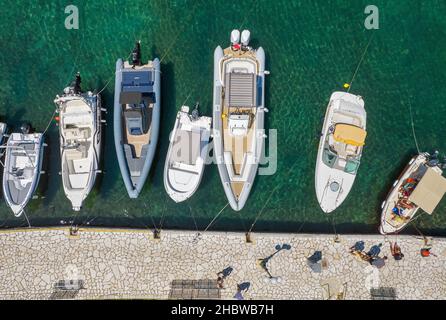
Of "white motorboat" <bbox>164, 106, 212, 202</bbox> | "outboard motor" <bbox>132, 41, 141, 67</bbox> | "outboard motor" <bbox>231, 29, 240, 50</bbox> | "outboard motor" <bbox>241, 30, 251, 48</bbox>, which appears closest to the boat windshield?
"white motorboat" <bbox>164, 106, 212, 202</bbox>

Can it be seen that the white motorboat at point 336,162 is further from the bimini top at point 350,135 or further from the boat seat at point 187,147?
the boat seat at point 187,147

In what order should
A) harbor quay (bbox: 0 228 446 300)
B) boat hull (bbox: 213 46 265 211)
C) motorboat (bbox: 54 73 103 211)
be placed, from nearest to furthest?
1. harbor quay (bbox: 0 228 446 300)
2. boat hull (bbox: 213 46 265 211)
3. motorboat (bbox: 54 73 103 211)

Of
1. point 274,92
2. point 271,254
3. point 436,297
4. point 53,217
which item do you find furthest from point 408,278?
point 53,217

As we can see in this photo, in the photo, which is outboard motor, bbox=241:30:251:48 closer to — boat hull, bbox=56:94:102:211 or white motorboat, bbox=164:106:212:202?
white motorboat, bbox=164:106:212:202

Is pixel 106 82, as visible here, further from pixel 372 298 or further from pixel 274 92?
pixel 372 298

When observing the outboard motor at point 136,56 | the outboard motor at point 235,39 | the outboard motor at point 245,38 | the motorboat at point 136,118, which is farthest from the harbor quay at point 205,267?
the outboard motor at point 245,38

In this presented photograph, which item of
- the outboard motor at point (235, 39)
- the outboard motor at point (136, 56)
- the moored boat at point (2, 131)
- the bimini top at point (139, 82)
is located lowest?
the moored boat at point (2, 131)

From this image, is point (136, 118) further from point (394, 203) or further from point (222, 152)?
point (394, 203)
